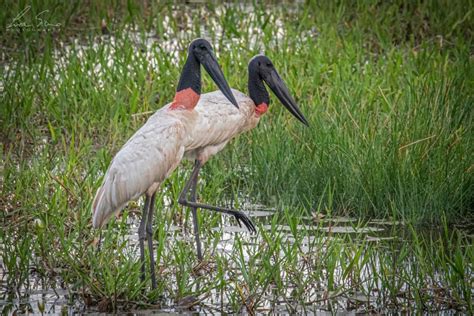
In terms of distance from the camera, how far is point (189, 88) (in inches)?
224

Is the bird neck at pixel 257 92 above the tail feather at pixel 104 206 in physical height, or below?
above

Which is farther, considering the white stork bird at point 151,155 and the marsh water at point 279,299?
the white stork bird at point 151,155

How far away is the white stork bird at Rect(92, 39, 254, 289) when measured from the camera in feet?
16.6

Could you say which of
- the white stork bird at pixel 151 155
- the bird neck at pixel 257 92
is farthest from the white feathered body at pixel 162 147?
the bird neck at pixel 257 92

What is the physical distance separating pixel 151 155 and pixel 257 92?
1.29 meters

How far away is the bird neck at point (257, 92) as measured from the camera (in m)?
6.27

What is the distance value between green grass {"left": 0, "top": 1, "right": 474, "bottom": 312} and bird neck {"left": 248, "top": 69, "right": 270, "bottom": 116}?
18.7 inches

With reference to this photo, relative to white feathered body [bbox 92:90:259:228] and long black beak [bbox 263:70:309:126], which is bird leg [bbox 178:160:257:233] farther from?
long black beak [bbox 263:70:309:126]

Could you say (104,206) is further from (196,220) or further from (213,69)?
(213,69)

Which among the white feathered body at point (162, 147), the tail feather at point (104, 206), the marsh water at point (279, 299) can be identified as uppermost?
the white feathered body at point (162, 147)

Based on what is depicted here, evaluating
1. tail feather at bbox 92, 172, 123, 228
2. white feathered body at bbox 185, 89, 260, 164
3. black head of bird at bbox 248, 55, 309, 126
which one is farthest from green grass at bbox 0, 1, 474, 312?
black head of bird at bbox 248, 55, 309, 126

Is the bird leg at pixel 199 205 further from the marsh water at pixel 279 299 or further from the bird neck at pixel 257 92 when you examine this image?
the bird neck at pixel 257 92

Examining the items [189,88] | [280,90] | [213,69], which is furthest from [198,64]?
[280,90]

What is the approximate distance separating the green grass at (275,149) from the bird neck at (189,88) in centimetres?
61
